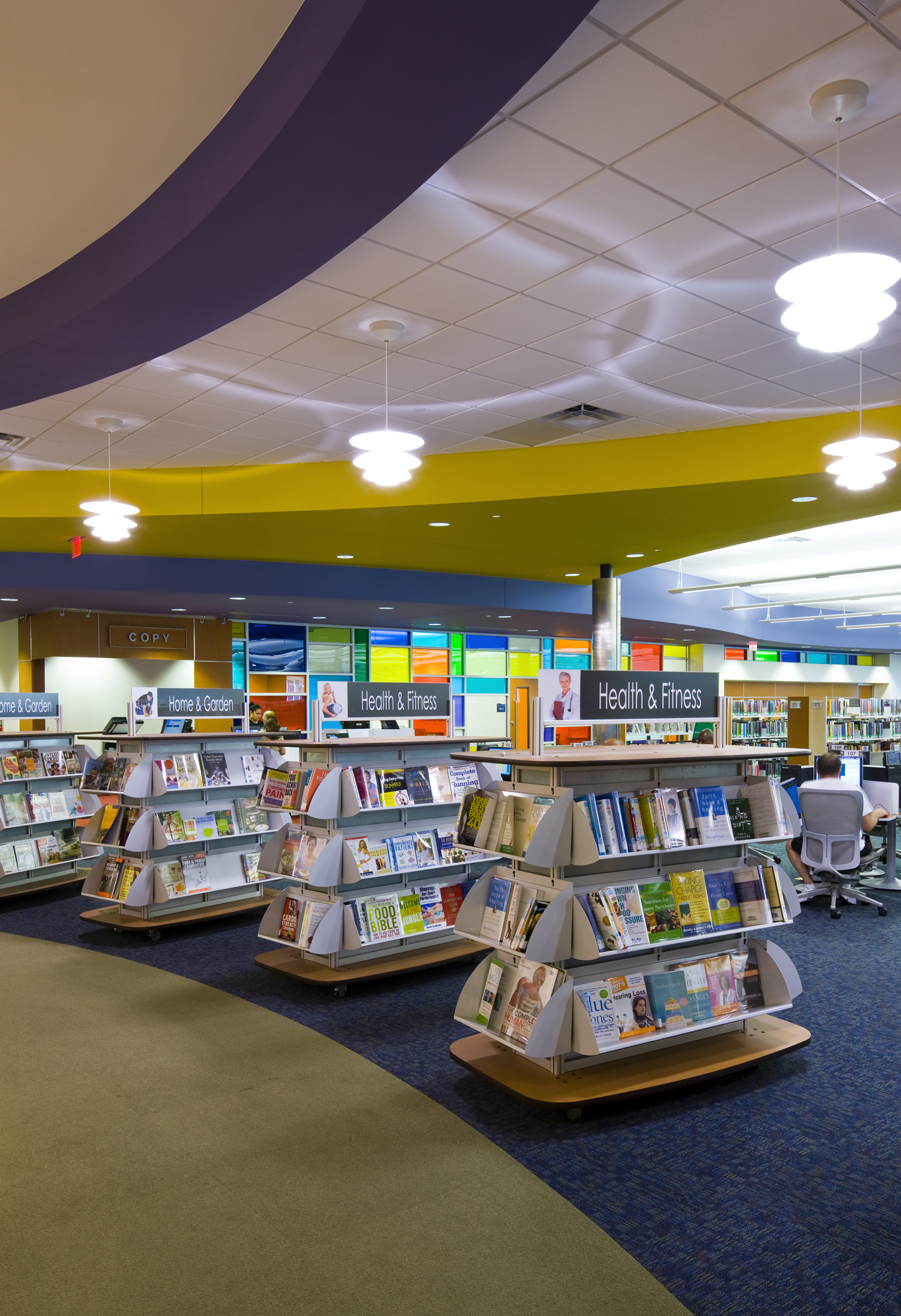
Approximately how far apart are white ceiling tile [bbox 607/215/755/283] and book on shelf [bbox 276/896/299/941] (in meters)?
4.12

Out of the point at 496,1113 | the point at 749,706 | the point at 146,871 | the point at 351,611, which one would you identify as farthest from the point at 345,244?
the point at 749,706

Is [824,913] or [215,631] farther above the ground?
[215,631]

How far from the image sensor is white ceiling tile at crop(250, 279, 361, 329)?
4.18 m

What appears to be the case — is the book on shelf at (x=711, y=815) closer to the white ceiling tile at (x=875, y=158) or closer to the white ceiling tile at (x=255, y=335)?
the white ceiling tile at (x=875, y=158)

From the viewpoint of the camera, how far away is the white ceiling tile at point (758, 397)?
17.7 ft

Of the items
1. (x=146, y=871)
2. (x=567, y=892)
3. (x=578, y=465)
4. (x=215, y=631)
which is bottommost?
(x=146, y=871)

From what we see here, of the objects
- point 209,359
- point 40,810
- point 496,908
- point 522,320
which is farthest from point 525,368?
point 40,810

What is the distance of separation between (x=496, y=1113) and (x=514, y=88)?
146 inches

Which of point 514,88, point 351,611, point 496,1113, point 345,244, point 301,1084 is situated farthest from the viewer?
point 351,611

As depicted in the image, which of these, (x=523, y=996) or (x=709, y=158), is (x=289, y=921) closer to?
(x=523, y=996)

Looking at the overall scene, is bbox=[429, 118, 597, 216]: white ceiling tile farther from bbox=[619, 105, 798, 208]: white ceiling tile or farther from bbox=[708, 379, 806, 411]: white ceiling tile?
bbox=[708, 379, 806, 411]: white ceiling tile

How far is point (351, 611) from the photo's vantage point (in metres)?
12.0

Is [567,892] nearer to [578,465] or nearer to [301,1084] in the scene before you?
[301,1084]

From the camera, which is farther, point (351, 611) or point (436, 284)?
point (351, 611)
